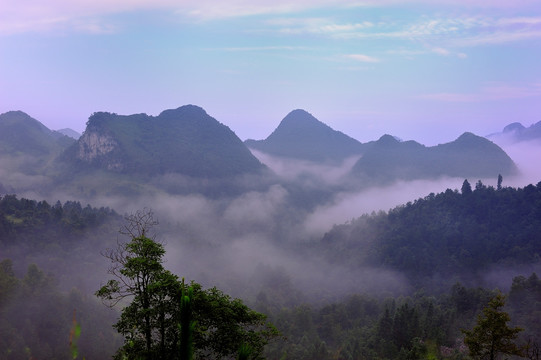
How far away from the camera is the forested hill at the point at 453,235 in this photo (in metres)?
91.8

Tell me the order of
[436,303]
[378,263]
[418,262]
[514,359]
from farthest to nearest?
[378,263] < [418,262] < [436,303] < [514,359]

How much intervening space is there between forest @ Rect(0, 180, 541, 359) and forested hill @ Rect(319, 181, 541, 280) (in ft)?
1.07

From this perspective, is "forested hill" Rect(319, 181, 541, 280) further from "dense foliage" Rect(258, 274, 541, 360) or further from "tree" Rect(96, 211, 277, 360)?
"tree" Rect(96, 211, 277, 360)

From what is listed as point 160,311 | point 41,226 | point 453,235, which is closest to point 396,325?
point 160,311

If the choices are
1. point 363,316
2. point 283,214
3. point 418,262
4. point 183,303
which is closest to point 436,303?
point 363,316

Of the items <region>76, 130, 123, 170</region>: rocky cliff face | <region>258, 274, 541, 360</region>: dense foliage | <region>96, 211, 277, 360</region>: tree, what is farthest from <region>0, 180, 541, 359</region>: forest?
<region>76, 130, 123, 170</region>: rocky cliff face

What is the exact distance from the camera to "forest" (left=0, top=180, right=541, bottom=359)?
17.1 metres

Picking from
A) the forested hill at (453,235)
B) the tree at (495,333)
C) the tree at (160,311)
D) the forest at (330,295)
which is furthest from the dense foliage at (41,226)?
the tree at (495,333)

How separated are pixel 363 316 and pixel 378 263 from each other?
112 ft

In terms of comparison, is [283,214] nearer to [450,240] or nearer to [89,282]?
[450,240]

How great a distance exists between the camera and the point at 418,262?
102 metres

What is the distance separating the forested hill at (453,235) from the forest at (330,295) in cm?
33

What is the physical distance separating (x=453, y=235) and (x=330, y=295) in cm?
3671

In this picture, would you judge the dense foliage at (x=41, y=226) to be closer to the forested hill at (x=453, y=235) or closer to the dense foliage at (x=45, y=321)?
the dense foliage at (x=45, y=321)
